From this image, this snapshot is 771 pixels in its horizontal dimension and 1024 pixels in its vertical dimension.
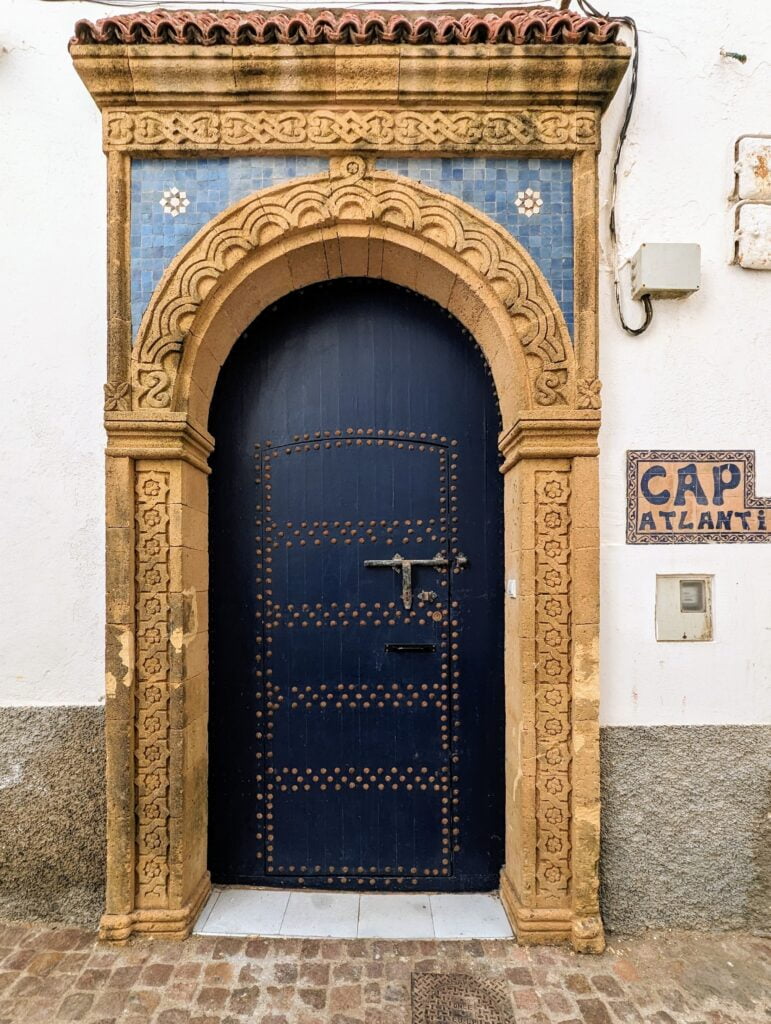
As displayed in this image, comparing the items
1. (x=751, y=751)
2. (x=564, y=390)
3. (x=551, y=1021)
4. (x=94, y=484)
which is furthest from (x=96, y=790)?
(x=751, y=751)

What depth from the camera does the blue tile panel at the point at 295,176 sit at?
2.91 meters

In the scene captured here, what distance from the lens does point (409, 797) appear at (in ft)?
10.5

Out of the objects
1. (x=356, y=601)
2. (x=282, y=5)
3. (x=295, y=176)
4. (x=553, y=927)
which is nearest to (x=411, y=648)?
(x=356, y=601)

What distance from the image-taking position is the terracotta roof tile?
8.94 ft

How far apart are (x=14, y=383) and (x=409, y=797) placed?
278cm

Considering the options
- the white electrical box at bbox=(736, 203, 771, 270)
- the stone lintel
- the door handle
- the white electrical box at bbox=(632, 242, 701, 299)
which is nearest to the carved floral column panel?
the stone lintel

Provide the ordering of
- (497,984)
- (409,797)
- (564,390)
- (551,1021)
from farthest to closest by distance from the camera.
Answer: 1. (409,797)
2. (564,390)
3. (497,984)
4. (551,1021)

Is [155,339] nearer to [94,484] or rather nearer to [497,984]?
[94,484]

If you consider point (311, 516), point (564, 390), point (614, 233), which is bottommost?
point (311, 516)

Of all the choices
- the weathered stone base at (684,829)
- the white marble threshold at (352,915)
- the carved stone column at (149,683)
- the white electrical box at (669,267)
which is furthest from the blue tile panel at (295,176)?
the white marble threshold at (352,915)

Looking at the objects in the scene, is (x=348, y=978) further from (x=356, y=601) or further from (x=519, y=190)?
(x=519, y=190)

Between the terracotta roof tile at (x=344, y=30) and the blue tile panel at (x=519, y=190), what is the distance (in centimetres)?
47

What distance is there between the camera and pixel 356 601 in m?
3.23

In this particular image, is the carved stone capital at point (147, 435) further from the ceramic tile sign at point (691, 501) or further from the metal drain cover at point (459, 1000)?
the metal drain cover at point (459, 1000)
